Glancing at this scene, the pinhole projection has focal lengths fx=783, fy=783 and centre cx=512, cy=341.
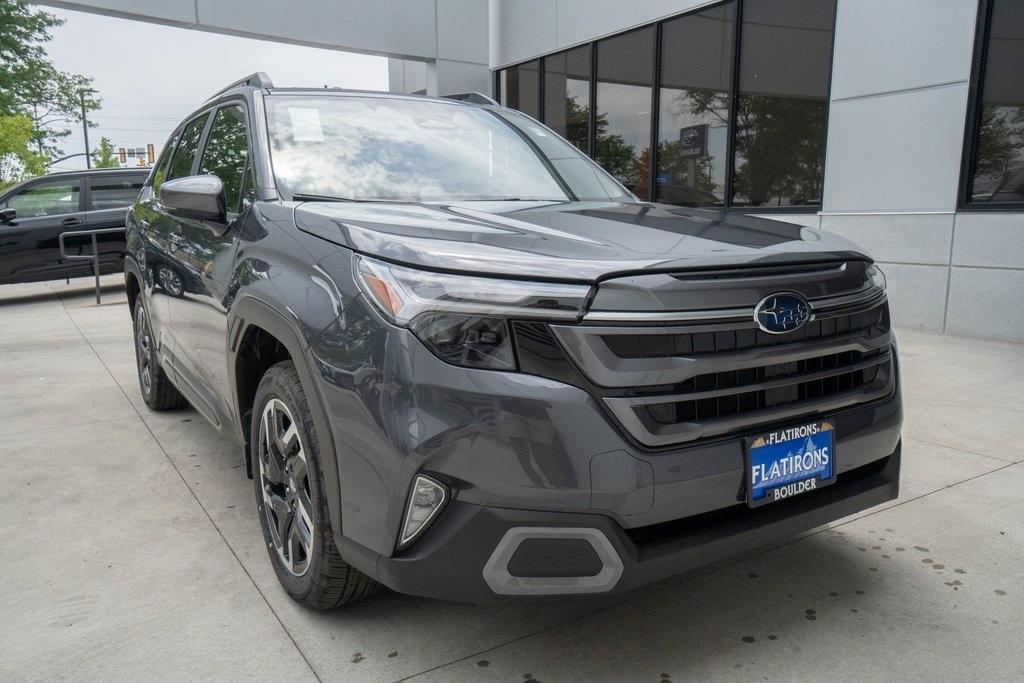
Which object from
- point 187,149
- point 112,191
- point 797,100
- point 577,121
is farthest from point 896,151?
point 112,191

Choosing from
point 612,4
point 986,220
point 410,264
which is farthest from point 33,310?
point 986,220

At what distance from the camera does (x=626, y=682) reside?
208cm

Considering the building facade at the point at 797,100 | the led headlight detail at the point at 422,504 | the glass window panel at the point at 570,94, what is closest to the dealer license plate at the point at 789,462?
the led headlight detail at the point at 422,504

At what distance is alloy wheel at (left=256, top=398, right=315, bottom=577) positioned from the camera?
7.62 feet

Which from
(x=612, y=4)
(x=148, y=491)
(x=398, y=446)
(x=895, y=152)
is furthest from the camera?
(x=612, y=4)

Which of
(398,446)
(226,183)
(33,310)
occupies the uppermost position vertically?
(226,183)

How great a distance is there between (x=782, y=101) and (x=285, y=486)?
7.85 meters

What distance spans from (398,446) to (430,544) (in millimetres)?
246

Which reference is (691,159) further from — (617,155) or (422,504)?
(422,504)

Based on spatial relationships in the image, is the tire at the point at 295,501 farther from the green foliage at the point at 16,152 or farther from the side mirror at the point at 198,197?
the green foliage at the point at 16,152

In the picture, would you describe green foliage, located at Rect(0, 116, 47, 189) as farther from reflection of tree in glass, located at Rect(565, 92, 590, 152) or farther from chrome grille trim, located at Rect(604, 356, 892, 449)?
chrome grille trim, located at Rect(604, 356, 892, 449)

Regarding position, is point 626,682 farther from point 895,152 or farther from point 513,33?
point 513,33

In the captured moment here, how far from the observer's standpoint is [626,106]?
11031 mm

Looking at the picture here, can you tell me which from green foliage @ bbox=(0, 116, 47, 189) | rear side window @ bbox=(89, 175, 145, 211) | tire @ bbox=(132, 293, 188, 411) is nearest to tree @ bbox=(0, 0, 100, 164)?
green foliage @ bbox=(0, 116, 47, 189)
